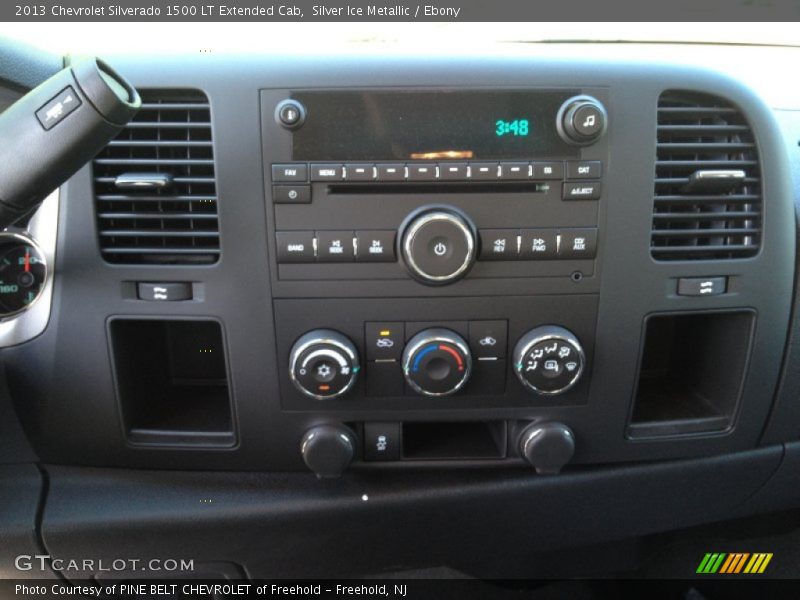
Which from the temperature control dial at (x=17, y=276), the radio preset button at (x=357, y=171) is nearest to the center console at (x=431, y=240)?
the radio preset button at (x=357, y=171)

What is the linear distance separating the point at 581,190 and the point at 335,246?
42cm

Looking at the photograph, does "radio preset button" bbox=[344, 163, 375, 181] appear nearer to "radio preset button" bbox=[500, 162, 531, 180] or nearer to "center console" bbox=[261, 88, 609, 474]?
"center console" bbox=[261, 88, 609, 474]

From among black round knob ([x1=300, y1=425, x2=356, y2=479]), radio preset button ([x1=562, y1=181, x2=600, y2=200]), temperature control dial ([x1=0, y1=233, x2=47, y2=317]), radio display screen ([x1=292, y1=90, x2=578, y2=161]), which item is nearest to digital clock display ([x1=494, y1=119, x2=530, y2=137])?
radio display screen ([x1=292, y1=90, x2=578, y2=161])

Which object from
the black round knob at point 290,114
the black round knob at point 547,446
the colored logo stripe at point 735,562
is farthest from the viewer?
the colored logo stripe at point 735,562

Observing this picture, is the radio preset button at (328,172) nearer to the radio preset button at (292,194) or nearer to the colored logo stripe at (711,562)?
the radio preset button at (292,194)

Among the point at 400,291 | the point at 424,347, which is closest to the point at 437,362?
the point at 424,347

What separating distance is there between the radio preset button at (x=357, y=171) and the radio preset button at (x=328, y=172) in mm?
11

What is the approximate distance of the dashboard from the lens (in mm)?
958

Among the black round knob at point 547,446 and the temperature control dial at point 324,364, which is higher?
the temperature control dial at point 324,364

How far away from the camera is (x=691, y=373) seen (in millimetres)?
1265

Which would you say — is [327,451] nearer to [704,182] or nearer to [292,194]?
A: [292,194]

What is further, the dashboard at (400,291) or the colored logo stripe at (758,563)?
the colored logo stripe at (758,563)

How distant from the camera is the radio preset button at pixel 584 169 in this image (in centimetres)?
98

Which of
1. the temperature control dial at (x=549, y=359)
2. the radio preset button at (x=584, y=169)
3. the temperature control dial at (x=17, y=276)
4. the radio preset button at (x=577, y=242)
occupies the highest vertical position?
the radio preset button at (x=584, y=169)
